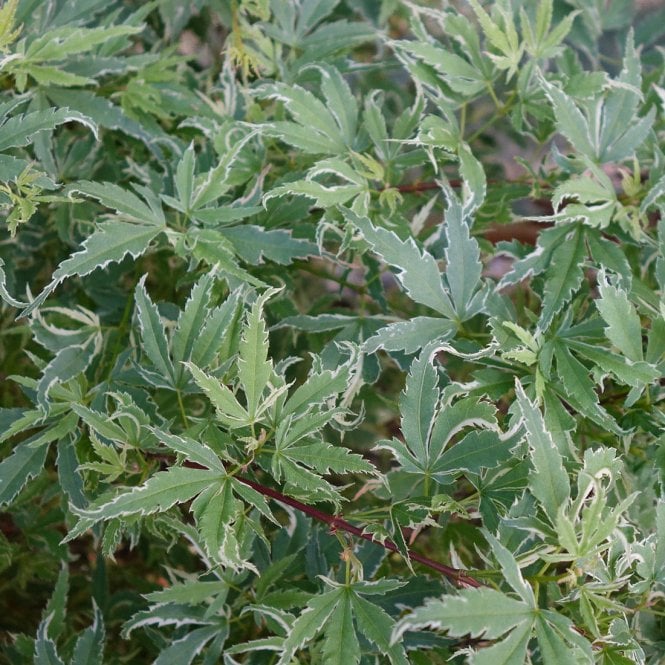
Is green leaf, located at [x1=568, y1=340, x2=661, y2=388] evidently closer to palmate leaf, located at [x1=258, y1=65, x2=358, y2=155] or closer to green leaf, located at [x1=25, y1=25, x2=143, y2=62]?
palmate leaf, located at [x1=258, y1=65, x2=358, y2=155]

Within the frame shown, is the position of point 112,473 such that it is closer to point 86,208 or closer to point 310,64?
point 86,208

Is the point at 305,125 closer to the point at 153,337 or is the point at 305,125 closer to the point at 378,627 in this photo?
the point at 153,337

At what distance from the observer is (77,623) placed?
51.3 inches

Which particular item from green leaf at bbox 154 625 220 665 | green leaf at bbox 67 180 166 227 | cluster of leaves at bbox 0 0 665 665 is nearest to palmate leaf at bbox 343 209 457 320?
cluster of leaves at bbox 0 0 665 665

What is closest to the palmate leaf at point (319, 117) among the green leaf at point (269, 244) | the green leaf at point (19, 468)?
the green leaf at point (269, 244)

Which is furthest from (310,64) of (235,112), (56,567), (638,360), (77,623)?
(77,623)

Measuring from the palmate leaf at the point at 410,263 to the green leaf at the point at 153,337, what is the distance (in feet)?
0.75

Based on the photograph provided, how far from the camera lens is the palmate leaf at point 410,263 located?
2.39ft

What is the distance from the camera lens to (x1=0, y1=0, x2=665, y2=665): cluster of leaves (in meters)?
0.63

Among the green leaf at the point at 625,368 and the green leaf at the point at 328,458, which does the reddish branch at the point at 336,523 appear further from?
the green leaf at the point at 625,368

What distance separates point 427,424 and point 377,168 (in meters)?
0.32

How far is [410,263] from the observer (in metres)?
0.74

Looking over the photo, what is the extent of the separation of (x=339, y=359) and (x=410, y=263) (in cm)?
15


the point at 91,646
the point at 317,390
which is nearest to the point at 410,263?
the point at 317,390
